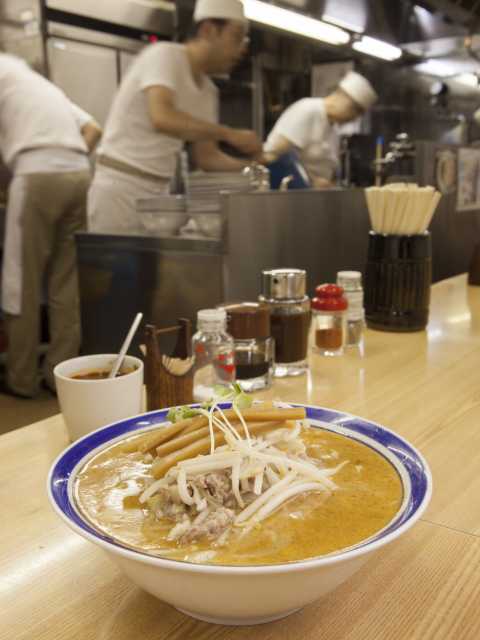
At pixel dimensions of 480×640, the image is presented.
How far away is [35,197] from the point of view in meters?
3.44

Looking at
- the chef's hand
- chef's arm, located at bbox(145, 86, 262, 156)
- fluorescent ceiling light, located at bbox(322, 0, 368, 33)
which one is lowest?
the chef's hand

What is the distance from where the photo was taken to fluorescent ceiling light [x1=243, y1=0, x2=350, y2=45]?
4422 millimetres

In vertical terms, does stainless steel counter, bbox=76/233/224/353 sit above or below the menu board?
below

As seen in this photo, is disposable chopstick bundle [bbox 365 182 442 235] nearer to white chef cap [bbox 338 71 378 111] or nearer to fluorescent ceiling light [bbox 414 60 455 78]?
white chef cap [bbox 338 71 378 111]

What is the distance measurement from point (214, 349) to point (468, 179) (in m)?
2.31

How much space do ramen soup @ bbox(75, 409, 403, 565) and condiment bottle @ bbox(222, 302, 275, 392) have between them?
47cm

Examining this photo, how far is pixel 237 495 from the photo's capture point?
2.10ft

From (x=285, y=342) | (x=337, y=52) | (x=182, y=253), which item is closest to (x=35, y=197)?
(x=182, y=253)

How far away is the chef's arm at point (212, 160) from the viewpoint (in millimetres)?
3650

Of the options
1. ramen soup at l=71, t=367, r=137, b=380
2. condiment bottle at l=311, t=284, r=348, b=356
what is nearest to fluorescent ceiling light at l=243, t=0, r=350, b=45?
condiment bottle at l=311, t=284, r=348, b=356

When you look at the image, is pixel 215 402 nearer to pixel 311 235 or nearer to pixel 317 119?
pixel 311 235

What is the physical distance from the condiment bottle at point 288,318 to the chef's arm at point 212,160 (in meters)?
2.40

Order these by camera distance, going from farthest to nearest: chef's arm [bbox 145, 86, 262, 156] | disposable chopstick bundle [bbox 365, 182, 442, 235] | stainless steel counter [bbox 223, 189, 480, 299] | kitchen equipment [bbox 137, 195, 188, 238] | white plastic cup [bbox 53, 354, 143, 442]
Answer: chef's arm [bbox 145, 86, 262, 156], kitchen equipment [bbox 137, 195, 188, 238], stainless steel counter [bbox 223, 189, 480, 299], disposable chopstick bundle [bbox 365, 182, 442, 235], white plastic cup [bbox 53, 354, 143, 442]

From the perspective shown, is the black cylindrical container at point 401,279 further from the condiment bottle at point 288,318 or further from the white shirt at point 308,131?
the white shirt at point 308,131
